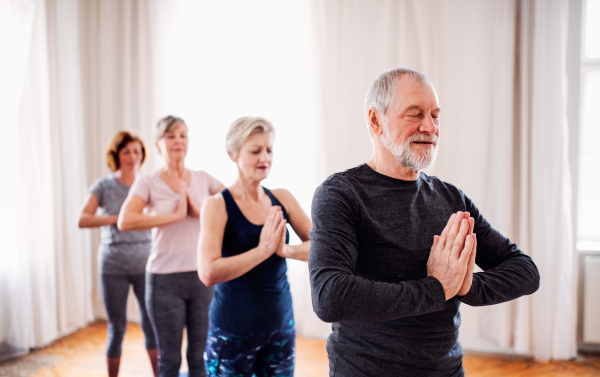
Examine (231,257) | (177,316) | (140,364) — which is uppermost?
(231,257)

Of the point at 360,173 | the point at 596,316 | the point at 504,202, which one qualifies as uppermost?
the point at 360,173

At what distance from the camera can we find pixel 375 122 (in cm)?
112

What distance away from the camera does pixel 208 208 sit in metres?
1.52

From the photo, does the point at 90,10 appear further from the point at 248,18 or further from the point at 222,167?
the point at 222,167

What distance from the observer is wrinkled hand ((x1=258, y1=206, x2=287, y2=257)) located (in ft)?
4.72

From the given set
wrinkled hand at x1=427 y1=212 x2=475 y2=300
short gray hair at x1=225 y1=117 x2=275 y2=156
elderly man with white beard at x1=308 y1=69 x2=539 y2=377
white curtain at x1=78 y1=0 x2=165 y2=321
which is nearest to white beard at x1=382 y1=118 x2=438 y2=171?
elderly man with white beard at x1=308 y1=69 x2=539 y2=377

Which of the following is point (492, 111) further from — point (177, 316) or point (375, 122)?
point (177, 316)

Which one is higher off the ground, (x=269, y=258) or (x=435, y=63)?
(x=435, y=63)

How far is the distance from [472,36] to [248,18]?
201 cm

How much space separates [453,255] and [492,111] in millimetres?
2686

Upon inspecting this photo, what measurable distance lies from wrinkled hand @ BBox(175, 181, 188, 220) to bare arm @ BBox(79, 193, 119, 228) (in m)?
0.65

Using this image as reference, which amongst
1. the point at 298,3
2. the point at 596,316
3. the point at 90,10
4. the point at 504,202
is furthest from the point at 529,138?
the point at 90,10

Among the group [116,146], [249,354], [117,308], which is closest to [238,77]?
[116,146]

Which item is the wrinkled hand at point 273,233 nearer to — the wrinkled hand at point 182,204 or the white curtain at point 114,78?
the wrinkled hand at point 182,204
